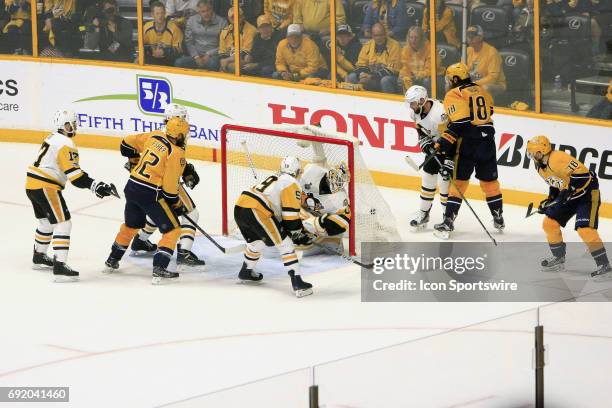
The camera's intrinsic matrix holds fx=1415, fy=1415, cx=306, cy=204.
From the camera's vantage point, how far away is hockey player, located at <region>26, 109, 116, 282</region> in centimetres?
920

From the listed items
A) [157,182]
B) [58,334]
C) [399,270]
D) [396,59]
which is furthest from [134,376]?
[396,59]

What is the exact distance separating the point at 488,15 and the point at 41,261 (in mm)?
3937

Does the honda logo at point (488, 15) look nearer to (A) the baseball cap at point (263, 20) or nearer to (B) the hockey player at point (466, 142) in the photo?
(B) the hockey player at point (466, 142)

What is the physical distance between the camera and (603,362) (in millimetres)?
6410

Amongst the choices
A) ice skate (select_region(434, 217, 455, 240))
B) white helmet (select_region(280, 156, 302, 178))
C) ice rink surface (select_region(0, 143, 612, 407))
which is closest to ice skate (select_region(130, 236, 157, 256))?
ice rink surface (select_region(0, 143, 612, 407))

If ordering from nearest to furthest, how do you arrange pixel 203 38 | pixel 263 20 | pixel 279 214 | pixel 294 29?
pixel 279 214 → pixel 294 29 → pixel 263 20 → pixel 203 38

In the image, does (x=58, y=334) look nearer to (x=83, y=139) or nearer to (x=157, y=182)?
(x=157, y=182)

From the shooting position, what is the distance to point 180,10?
1292 cm

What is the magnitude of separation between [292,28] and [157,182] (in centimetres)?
342

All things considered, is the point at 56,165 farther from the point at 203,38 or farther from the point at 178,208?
the point at 203,38

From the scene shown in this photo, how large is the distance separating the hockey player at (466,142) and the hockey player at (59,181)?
2.49 m

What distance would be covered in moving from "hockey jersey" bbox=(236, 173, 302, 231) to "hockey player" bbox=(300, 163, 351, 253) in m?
0.62

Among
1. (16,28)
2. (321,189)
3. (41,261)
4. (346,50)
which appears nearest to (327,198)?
(321,189)

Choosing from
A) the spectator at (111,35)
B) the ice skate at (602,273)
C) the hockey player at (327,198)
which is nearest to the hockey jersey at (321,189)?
the hockey player at (327,198)
